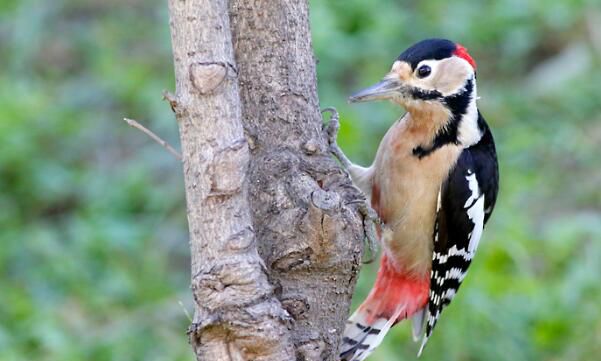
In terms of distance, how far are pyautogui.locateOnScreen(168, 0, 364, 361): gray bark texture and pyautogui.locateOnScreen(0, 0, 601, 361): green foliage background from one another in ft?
5.94

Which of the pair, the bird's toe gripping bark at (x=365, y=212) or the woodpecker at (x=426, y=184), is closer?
the bird's toe gripping bark at (x=365, y=212)

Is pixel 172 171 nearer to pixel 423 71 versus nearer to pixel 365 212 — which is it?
pixel 423 71

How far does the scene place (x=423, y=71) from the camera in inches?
144

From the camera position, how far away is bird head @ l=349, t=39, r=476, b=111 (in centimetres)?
363

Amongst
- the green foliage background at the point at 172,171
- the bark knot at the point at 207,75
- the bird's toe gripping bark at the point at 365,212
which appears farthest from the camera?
the green foliage background at the point at 172,171

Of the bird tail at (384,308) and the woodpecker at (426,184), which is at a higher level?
the woodpecker at (426,184)

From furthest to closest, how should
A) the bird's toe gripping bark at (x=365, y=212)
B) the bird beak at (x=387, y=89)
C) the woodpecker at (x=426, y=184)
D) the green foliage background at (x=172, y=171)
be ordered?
1. the green foliage background at (x=172, y=171)
2. the woodpecker at (x=426, y=184)
3. the bird beak at (x=387, y=89)
4. the bird's toe gripping bark at (x=365, y=212)

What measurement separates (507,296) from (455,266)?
33.2 inches

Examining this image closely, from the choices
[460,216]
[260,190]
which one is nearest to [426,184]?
[460,216]

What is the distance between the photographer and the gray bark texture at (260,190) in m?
2.46

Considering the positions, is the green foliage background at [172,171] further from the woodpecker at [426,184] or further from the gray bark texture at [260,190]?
the gray bark texture at [260,190]

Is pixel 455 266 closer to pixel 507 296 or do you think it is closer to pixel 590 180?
pixel 507 296

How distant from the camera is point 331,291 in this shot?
2.68 m

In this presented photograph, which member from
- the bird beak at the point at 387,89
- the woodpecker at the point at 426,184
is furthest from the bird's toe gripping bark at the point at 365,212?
the bird beak at the point at 387,89
